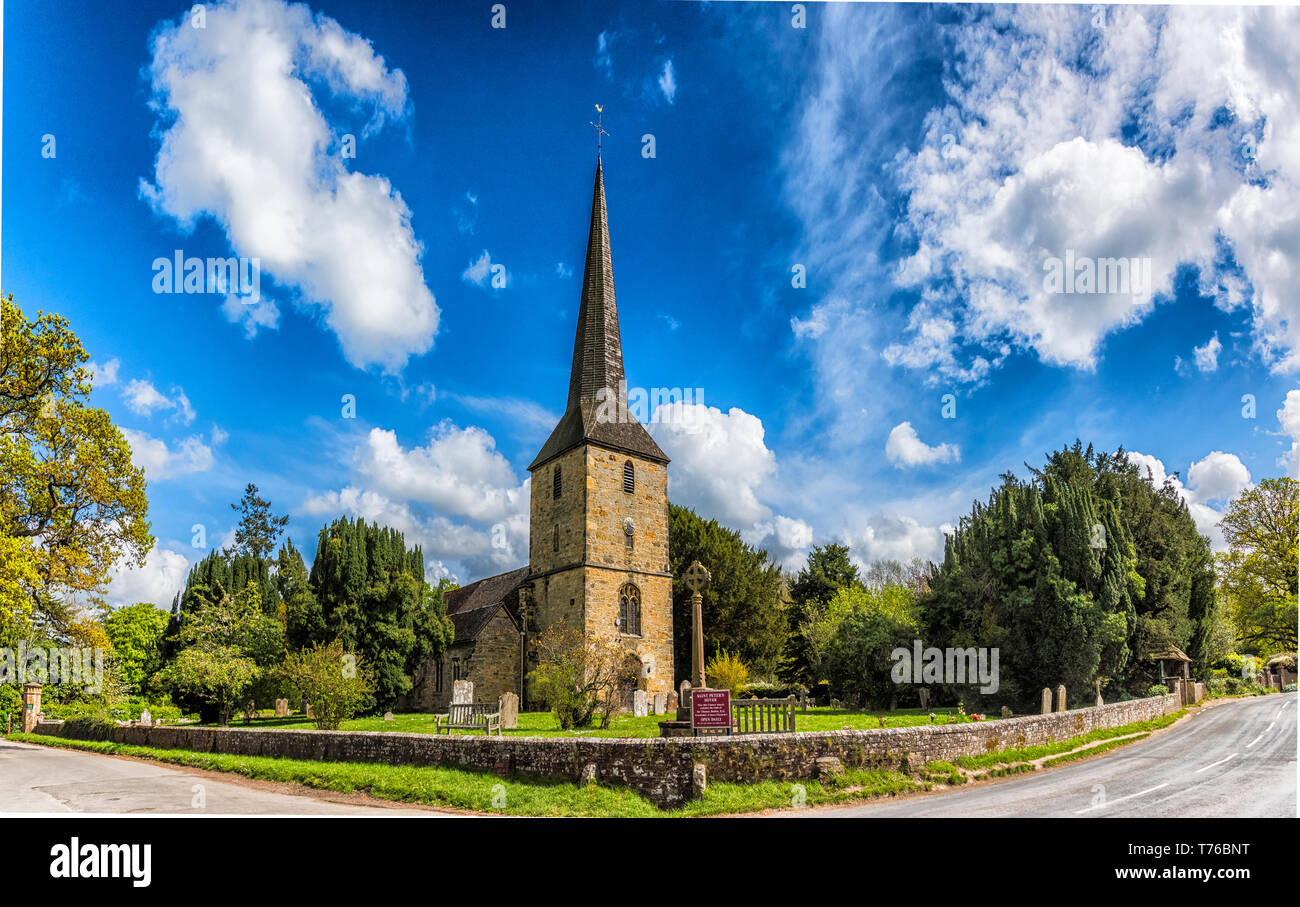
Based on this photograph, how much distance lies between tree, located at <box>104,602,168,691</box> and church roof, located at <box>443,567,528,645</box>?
55.6 feet

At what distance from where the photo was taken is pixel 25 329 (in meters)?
20.9

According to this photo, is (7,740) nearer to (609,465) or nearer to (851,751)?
(609,465)

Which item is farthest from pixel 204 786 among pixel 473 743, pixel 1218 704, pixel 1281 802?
pixel 1218 704

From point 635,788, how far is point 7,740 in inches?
1295

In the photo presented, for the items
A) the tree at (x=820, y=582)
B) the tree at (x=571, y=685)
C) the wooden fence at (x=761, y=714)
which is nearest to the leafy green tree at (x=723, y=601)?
the tree at (x=820, y=582)

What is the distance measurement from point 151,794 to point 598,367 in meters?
27.6

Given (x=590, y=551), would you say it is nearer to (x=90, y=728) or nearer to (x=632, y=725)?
→ (x=632, y=725)

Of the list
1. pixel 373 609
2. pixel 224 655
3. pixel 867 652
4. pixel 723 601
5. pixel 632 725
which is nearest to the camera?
pixel 632 725

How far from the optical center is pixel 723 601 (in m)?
43.1

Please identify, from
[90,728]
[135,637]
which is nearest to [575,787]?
[90,728]

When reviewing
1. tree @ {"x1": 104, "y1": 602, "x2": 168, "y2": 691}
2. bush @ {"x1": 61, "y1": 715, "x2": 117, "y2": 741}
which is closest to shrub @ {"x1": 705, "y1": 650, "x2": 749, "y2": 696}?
bush @ {"x1": 61, "y1": 715, "x2": 117, "y2": 741}

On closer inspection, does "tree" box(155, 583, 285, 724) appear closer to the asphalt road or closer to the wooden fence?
the wooden fence

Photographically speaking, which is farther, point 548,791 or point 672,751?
point 548,791

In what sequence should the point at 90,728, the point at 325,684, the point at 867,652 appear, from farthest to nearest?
the point at 867,652 < the point at 90,728 < the point at 325,684
